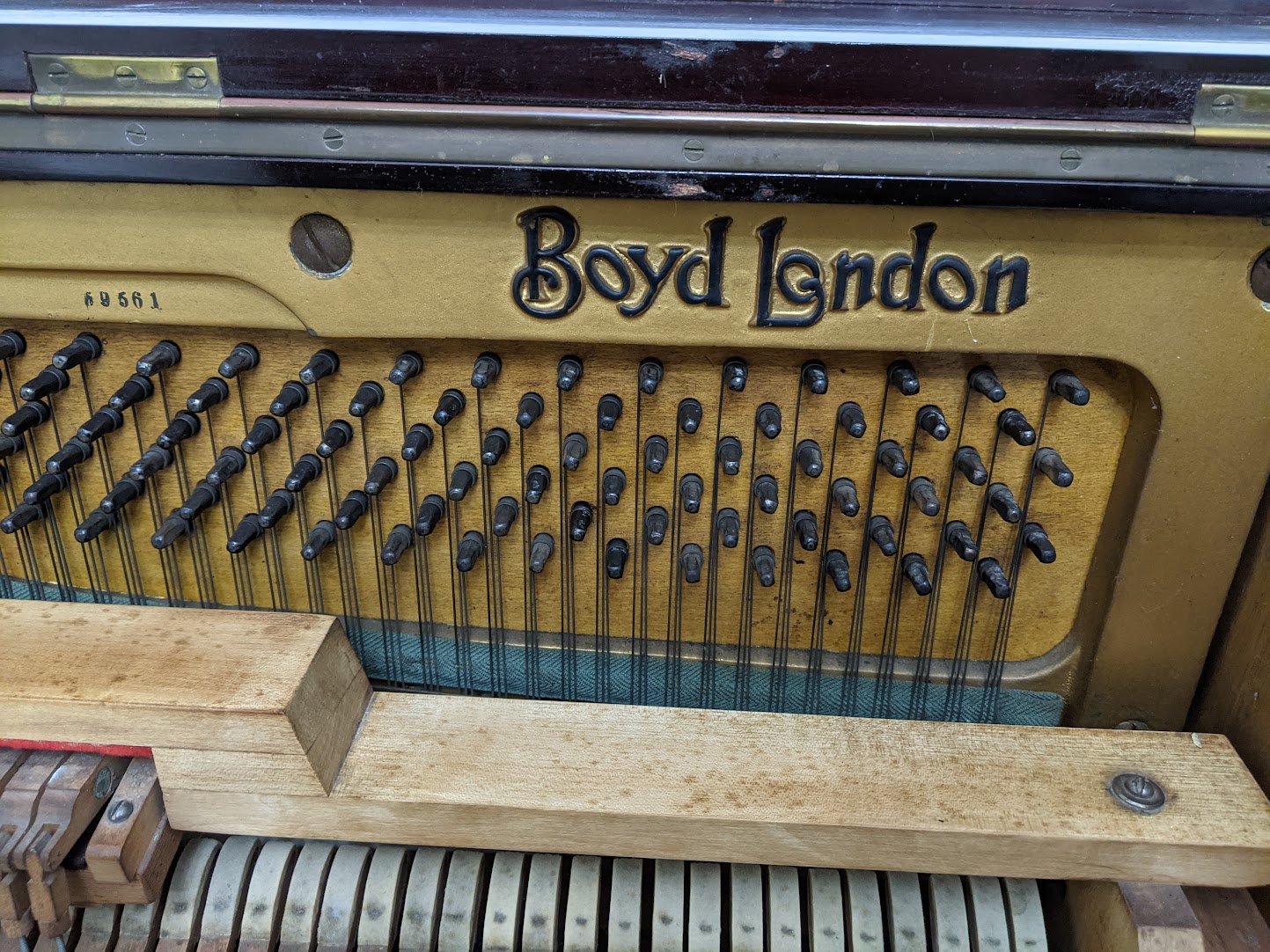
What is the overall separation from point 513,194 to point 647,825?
790mm

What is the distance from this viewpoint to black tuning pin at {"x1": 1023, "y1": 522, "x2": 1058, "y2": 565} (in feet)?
4.32

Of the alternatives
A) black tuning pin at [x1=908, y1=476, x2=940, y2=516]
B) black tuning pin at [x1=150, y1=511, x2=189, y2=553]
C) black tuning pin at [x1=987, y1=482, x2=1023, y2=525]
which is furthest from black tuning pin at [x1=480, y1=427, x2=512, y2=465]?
black tuning pin at [x1=987, y1=482, x2=1023, y2=525]

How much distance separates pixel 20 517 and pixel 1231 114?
5.31ft

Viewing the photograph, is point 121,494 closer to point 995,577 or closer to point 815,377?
point 815,377

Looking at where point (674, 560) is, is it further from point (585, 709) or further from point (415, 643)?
point (415, 643)

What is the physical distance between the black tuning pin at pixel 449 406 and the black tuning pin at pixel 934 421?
0.60 metres

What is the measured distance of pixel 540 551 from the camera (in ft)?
4.74

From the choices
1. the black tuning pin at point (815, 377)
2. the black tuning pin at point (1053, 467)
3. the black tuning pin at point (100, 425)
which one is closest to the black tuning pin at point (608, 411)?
the black tuning pin at point (815, 377)

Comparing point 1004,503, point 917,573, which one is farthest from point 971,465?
point 917,573

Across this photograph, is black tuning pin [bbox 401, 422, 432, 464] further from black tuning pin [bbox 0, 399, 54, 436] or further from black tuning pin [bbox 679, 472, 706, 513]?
black tuning pin [bbox 0, 399, 54, 436]

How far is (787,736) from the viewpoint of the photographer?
1.40m

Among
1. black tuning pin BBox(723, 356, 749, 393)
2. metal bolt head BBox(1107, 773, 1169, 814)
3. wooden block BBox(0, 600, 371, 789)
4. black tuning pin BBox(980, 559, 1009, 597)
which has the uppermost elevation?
black tuning pin BBox(723, 356, 749, 393)

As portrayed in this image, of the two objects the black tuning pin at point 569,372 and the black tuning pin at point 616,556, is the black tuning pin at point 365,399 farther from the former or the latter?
the black tuning pin at point 616,556

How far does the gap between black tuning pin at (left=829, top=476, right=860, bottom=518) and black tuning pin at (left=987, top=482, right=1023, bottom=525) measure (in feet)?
0.56
